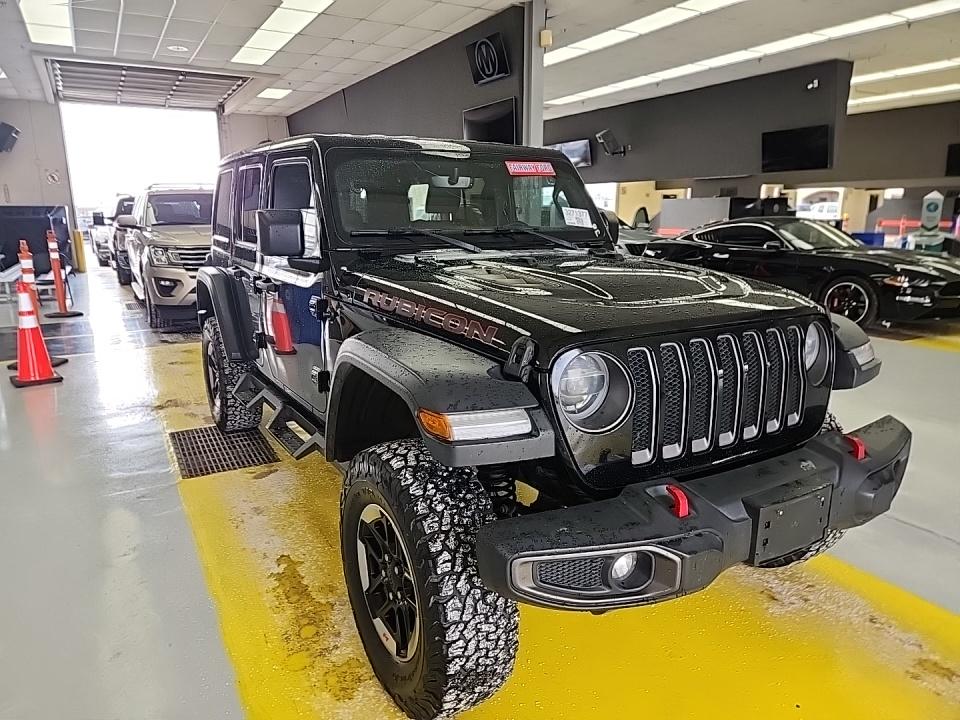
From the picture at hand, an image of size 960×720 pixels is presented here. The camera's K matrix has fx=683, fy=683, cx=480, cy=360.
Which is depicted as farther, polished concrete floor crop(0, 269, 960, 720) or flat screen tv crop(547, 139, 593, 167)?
flat screen tv crop(547, 139, 593, 167)

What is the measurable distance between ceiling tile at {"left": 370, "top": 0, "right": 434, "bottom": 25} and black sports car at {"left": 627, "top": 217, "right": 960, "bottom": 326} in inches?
167

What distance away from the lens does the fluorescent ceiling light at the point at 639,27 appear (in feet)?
27.9

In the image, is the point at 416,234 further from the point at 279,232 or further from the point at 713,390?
the point at 713,390

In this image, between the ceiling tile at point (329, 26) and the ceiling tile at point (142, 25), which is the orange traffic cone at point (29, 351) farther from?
the ceiling tile at point (329, 26)

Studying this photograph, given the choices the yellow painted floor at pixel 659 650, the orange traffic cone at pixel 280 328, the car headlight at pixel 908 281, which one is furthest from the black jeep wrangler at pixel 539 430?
the car headlight at pixel 908 281

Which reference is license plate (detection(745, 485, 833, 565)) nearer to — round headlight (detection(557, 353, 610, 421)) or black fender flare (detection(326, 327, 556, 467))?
round headlight (detection(557, 353, 610, 421))

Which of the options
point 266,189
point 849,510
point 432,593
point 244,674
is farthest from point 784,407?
point 266,189

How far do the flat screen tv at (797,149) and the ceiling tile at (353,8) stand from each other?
794 cm

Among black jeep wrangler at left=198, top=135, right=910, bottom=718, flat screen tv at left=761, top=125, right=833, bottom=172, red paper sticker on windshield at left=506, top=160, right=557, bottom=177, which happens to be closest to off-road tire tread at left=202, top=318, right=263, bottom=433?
black jeep wrangler at left=198, top=135, right=910, bottom=718

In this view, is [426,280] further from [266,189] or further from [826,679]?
[826,679]

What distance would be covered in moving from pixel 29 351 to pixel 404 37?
22.8 feet

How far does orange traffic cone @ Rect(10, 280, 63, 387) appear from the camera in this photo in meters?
5.38

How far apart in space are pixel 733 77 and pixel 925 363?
8.80 metres

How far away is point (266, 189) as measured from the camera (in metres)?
3.34
